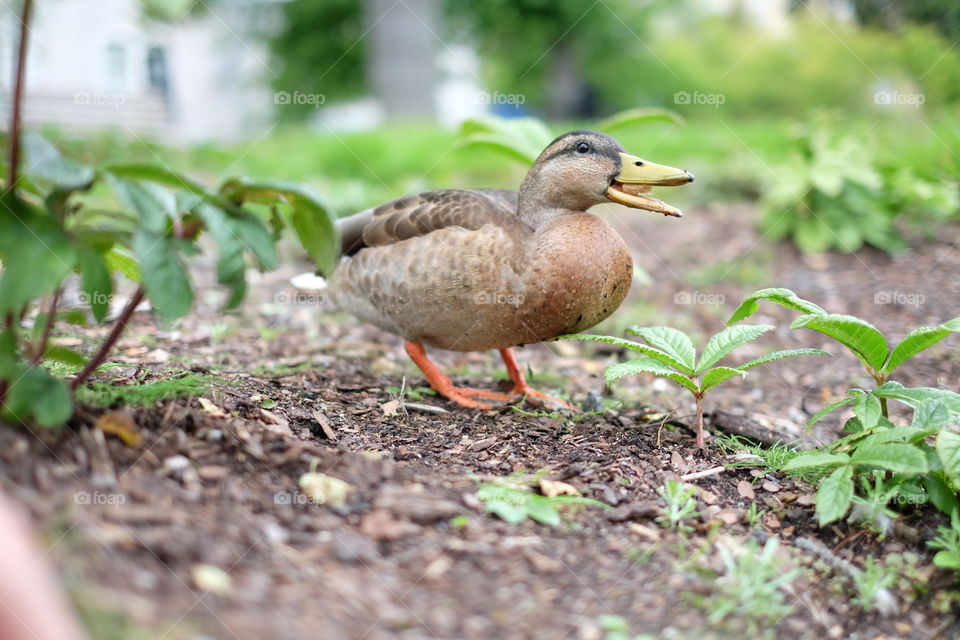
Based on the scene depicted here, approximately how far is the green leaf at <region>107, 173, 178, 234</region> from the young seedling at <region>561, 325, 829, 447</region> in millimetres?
1322

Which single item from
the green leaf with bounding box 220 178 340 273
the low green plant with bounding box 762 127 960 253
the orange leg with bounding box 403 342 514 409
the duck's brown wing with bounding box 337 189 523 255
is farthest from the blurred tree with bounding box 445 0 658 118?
the green leaf with bounding box 220 178 340 273

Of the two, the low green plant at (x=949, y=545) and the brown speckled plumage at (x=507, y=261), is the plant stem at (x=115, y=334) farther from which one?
A: the low green plant at (x=949, y=545)

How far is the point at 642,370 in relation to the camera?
2463 millimetres

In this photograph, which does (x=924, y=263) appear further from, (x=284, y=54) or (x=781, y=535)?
(x=284, y=54)

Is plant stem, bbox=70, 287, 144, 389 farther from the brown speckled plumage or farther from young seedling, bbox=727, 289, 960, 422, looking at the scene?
young seedling, bbox=727, 289, 960, 422

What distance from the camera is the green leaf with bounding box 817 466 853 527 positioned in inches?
81.6

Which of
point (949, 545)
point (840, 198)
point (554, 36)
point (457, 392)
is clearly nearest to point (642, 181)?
point (457, 392)

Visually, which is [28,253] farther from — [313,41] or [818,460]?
[313,41]

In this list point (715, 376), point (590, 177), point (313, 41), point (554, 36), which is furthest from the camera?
point (313, 41)

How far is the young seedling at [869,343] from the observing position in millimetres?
2262

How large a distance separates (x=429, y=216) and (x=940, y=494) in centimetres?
196

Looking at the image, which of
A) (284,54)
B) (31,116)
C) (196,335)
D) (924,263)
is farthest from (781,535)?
(284,54)

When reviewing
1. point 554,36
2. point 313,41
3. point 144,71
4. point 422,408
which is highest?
point 554,36

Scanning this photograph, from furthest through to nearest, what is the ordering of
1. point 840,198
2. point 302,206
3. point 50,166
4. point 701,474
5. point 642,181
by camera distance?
point 840,198
point 642,181
point 701,474
point 302,206
point 50,166
